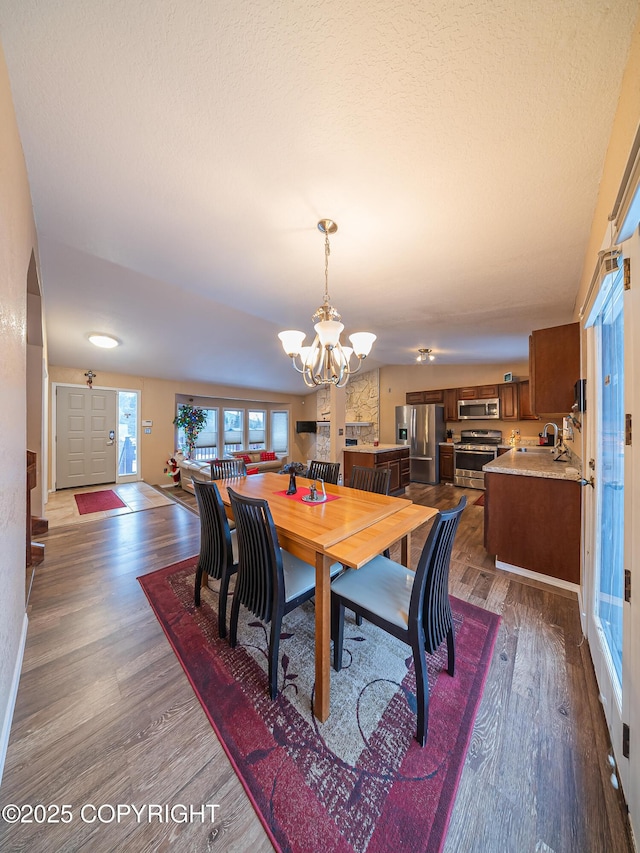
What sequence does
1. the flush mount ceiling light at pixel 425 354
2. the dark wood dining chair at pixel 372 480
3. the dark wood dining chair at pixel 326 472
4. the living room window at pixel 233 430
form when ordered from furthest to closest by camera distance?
the living room window at pixel 233 430 < the flush mount ceiling light at pixel 425 354 < the dark wood dining chair at pixel 326 472 < the dark wood dining chair at pixel 372 480

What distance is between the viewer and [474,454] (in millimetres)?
5660

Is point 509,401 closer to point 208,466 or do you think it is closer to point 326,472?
point 326,472

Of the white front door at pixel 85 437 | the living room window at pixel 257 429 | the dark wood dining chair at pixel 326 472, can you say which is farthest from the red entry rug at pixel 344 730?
the living room window at pixel 257 429

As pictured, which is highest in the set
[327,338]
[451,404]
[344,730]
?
[327,338]

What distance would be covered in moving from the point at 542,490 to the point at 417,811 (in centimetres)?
222

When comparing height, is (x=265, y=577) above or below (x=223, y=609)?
above

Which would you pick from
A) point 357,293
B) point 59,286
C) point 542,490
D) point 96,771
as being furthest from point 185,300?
point 542,490

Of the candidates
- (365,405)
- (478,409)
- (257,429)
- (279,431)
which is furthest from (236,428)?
(478,409)

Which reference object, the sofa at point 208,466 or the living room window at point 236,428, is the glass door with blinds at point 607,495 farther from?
the living room window at point 236,428

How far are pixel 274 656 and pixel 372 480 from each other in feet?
5.06

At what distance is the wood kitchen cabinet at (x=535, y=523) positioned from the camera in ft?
7.35

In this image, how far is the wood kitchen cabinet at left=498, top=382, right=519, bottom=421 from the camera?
539cm

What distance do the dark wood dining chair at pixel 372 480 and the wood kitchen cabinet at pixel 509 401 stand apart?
14.1 feet

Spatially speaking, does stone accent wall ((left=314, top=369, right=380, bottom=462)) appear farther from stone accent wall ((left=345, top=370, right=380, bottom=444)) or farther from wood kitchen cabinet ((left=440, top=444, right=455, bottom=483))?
wood kitchen cabinet ((left=440, top=444, right=455, bottom=483))
